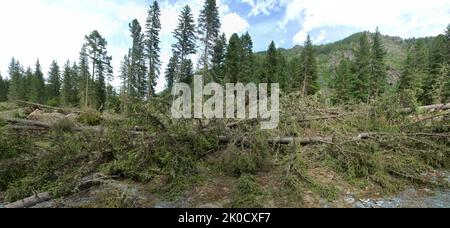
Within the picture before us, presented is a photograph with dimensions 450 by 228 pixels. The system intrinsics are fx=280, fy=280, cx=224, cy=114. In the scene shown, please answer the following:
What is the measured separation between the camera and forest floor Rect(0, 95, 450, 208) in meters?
4.48

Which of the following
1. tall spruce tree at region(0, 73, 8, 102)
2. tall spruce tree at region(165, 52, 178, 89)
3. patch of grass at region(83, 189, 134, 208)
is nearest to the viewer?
patch of grass at region(83, 189, 134, 208)

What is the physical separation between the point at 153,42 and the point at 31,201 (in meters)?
25.9

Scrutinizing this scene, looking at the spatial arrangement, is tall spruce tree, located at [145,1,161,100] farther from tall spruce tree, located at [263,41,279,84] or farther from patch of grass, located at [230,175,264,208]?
patch of grass, located at [230,175,264,208]

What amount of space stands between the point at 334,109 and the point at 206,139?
339 cm

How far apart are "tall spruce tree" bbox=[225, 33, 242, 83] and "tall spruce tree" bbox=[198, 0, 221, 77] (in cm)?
314

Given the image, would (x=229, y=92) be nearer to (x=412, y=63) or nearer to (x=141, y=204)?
(x=141, y=204)

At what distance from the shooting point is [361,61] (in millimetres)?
28188

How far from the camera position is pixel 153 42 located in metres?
28.3

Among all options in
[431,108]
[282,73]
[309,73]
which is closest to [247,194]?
[431,108]

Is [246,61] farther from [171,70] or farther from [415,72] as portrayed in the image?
[415,72]

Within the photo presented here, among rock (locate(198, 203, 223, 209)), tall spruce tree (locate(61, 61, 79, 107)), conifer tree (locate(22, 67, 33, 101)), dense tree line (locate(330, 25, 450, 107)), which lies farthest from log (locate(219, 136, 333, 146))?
conifer tree (locate(22, 67, 33, 101))

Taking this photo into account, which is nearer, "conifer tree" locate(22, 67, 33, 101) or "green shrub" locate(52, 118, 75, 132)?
"green shrub" locate(52, 118, 75, 132)

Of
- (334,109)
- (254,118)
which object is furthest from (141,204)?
(334,109)

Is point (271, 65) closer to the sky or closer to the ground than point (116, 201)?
closer to the sky
